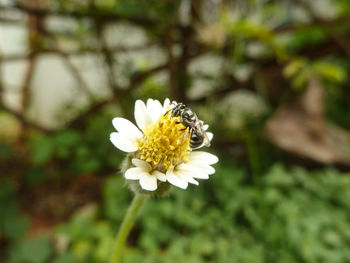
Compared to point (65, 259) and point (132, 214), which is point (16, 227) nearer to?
point (65, 259)

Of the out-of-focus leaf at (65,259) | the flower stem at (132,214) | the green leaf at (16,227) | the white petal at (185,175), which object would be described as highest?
the green leaf at (16,227)

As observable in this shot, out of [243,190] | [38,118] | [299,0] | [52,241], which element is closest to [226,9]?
[299,0]

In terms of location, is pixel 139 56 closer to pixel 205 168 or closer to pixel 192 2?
pixel 192 2

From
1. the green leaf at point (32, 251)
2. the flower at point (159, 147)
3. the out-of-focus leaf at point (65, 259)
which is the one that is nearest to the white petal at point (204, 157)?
the flower at point (159, 147)

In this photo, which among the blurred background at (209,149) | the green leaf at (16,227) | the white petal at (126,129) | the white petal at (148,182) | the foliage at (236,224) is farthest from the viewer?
the green leaf at (16,227)

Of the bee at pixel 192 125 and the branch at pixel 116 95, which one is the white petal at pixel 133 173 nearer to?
the bee at pixel 192 125

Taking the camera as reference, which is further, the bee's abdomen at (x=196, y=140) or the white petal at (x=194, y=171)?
the bee's abdomen at (x=196, y=140)
